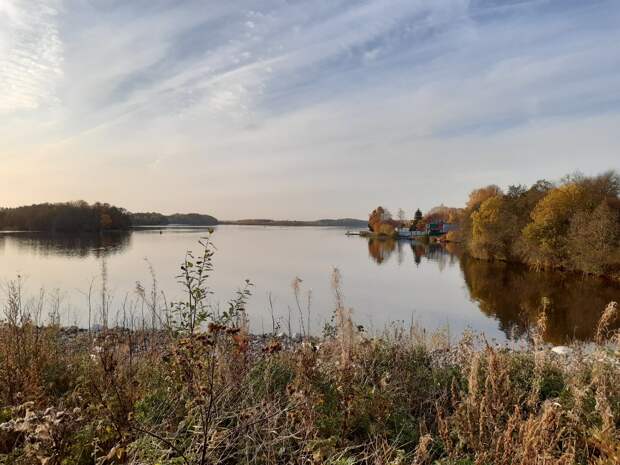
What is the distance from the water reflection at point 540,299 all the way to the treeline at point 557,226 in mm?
1501

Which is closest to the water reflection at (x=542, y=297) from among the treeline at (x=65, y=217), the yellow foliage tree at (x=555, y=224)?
the yellow foliage tree at (x=555, y=224)

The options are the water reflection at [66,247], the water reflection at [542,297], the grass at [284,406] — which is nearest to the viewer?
the grass at [284,406]

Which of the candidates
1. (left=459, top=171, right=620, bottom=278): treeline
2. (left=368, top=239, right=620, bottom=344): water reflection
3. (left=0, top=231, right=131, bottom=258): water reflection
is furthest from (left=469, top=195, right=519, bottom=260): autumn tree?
(left=0, top=231, right=131, bottom=258): water reflection

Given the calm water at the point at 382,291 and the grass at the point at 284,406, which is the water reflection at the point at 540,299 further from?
the grass at the point at 284,406

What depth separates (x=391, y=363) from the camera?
591 centimetres

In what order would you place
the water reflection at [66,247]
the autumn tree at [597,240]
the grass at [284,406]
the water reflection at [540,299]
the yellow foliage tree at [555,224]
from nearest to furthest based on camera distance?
the grass at [284,406], the water reflection at [540,299], the autumn tree at [597,240], the yellow foliage tree at [555,224], the water reflection at [66,247]

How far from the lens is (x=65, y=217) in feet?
291

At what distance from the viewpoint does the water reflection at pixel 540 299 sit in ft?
50.0

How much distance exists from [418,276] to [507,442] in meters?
28.8

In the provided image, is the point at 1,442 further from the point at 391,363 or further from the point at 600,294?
the point at 600,294

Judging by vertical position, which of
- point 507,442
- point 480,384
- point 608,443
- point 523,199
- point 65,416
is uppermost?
point 523,199

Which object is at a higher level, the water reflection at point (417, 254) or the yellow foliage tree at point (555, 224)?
the yellow foliage tree at point (555, 224)

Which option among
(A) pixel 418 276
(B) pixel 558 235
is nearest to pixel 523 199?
(B) pixel 558 235

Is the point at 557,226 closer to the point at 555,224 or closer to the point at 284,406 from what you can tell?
the point at 555,224
